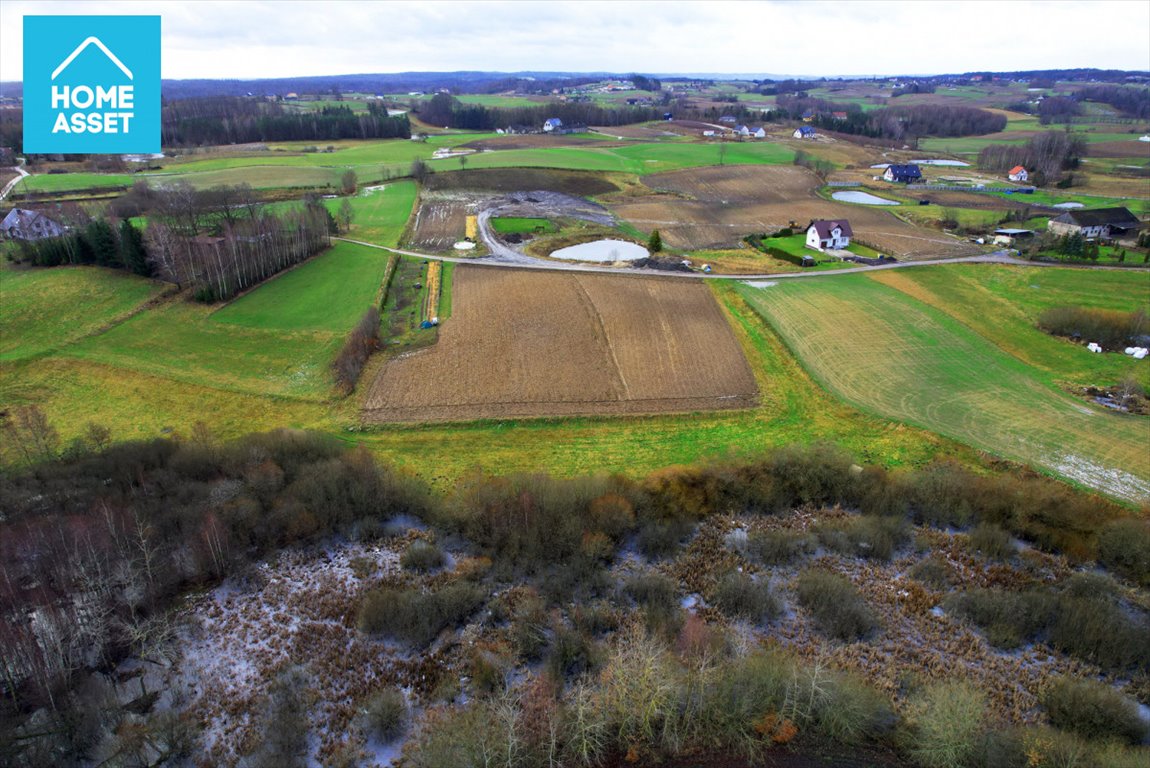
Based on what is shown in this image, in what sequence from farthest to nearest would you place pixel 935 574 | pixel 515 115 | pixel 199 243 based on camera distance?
1. pixel 515 115
2. pixel 199 243
3. pixel 935 574

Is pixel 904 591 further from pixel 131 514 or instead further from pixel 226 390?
pixel 226 390

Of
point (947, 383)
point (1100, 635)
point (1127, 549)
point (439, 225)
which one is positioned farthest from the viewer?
point (439, 225)

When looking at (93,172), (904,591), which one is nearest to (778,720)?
(904,591)

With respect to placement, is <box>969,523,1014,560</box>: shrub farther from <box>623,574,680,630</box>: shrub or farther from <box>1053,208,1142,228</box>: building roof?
<box>1053,208,1142,228</box>: building roof

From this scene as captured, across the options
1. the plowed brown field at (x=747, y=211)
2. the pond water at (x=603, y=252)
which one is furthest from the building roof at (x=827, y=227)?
the pond water at (x=603, y=252)

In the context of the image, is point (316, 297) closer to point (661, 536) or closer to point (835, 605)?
point (661, 536)

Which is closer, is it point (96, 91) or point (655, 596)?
point (655, 596)

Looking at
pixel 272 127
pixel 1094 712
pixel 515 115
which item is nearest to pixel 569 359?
pixel 1094 712

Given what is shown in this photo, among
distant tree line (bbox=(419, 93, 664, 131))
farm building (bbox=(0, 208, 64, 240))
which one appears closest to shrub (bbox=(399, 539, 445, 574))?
farm building (bbox=(0, 208, 64, 240))
